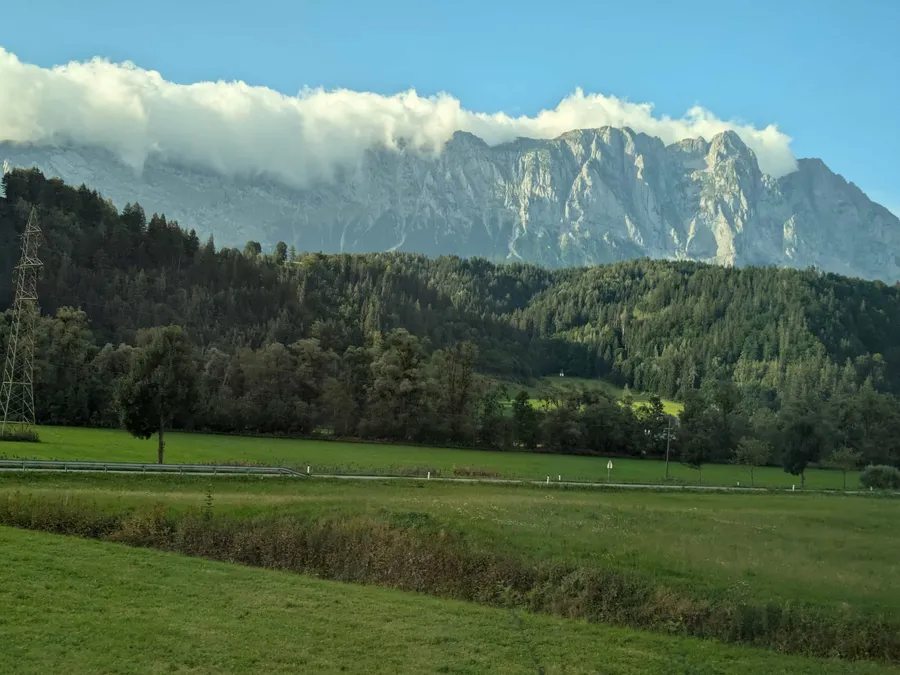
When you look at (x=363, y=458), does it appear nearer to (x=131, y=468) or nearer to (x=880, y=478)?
(x=131, y=468)

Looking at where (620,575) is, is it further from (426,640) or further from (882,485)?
(882,485)

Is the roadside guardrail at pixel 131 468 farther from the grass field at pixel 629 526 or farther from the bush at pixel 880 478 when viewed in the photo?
the bush at pixel 880 478

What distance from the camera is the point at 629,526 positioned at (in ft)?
125

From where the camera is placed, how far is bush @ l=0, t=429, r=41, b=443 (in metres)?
62.6

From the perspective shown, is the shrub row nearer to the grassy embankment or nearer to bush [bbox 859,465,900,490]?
the grassy embankment

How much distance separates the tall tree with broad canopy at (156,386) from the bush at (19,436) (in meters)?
13.5

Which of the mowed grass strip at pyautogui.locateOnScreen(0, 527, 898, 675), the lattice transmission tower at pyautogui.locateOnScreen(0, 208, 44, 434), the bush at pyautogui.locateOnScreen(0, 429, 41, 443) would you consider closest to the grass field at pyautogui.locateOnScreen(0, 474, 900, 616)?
the mowed grass strip at pyautogui.locateOnScreen(0, 527, 898, 675)

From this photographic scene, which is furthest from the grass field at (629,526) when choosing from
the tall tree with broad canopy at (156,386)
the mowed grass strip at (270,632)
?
the tall tree with broad canopy at (156,386)

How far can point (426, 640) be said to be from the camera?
1952cm

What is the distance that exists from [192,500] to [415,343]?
74120mm

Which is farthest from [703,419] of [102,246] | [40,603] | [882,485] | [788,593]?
[102,246]

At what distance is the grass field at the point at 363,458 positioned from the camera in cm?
6138

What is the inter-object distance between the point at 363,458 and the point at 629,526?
43.6 meters

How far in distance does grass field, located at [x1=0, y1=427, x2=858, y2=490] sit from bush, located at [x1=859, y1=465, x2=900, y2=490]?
591 centimetres
